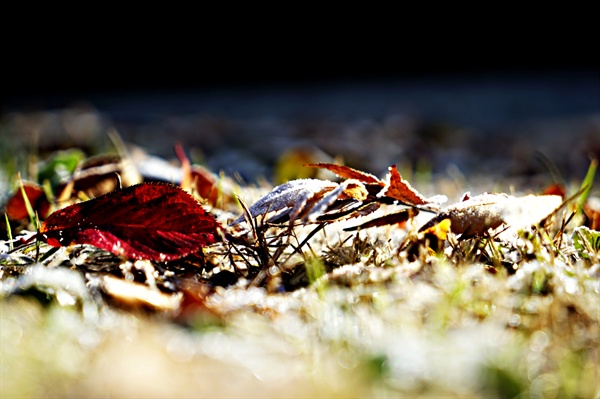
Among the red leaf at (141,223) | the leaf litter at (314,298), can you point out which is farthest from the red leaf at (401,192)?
the red leaf at (141,223)

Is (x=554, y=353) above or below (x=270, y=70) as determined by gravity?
above

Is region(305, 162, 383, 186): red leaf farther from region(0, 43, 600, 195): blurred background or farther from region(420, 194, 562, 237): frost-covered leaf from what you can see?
region(0, 43, 600, 195): blurred background

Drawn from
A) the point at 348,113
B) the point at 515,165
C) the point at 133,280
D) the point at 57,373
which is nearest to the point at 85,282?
the point at 133,280

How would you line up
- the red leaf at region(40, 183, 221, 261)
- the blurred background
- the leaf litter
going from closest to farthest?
1. the leaf litter
2. the red leaf at region(40, 183, 221, 261)
3. the blurred background

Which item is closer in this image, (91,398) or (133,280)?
(91,398)

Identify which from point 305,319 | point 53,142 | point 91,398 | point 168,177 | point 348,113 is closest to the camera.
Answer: point 91,398

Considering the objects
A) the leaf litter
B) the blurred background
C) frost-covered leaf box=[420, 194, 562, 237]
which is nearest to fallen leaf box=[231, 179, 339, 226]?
the leaf litter

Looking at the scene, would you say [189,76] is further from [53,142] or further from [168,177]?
[168,177]

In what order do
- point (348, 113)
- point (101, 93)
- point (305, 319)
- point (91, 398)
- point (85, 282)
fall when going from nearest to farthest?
point (91, 398) < point (305, 319) < point (85, 282) < point (348, 113) < point (101, 93)
